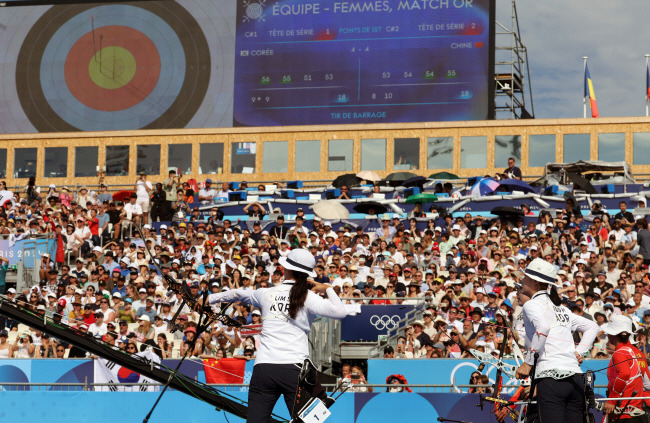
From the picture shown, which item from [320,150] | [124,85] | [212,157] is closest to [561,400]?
[320,150]

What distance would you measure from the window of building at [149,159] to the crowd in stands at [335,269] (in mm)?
12684

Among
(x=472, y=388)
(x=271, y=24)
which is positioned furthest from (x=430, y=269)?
(x=271, y=24)

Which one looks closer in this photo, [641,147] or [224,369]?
[224,369]

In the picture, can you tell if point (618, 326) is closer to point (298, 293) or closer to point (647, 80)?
point (298, 293)

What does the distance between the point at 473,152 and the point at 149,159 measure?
13.1m

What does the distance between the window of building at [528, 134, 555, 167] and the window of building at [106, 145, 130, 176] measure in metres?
16.3

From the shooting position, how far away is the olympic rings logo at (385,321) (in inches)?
662

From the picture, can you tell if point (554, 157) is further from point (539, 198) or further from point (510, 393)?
point (510, 393)

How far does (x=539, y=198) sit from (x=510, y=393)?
1429 centimetres

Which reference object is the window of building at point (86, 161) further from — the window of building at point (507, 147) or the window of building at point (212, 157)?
the window of building at point (507, 147)

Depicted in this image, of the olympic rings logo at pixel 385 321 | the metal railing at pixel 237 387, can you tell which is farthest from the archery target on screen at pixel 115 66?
the metal railing at pixel 237 387

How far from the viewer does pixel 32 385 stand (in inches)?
508

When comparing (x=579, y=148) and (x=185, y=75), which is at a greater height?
(x=185, y=75)

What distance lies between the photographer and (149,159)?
128ft
